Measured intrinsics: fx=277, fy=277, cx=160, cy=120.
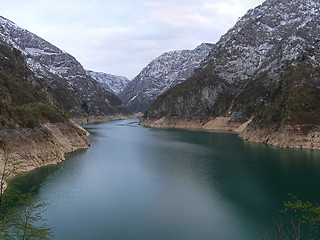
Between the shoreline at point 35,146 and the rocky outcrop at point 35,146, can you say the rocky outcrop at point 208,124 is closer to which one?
the rocky outcrop at point 35,146

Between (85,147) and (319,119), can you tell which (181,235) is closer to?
(85,147)

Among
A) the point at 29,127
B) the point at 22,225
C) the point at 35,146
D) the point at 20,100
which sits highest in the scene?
the point at 20,100

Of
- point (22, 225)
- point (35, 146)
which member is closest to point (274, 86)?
point (35, 146)

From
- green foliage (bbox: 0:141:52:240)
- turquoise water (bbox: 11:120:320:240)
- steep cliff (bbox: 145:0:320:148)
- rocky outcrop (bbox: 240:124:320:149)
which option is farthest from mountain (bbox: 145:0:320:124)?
green foliage (bbox: 0:141:52:240)

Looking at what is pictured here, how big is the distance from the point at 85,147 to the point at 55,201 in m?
47.8

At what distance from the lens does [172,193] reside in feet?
136

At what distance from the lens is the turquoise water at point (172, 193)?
1150 inches

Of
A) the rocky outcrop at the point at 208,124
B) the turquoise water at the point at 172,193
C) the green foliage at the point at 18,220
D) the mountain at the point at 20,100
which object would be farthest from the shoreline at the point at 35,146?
the rocky outcrop at the point at 208,124

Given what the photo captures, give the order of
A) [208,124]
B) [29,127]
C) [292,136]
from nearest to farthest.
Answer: [29,127]
[292,136]
[208,124]

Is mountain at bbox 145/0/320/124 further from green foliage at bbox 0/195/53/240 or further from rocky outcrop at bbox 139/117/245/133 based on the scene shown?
green foliage at bbox 0/195/53/240

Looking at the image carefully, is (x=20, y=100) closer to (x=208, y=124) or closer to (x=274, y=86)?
(x=274, y=86)

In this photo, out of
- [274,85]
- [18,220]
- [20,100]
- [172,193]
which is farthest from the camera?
[274,85]

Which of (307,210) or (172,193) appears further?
(172,193)

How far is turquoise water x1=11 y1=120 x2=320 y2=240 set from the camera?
2922 cm
